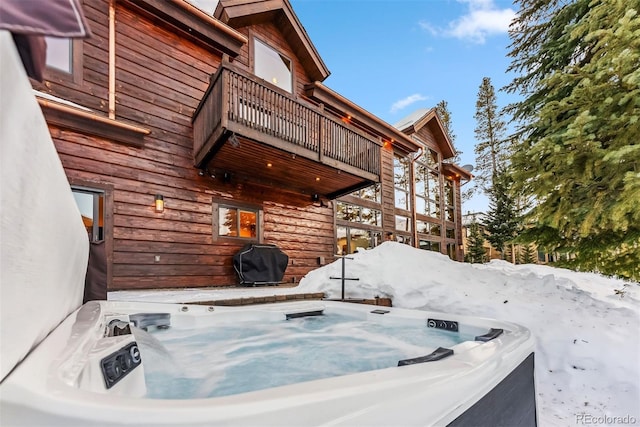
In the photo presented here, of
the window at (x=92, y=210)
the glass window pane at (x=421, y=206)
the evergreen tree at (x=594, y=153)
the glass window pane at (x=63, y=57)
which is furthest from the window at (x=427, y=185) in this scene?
the glass window pane at (x=63, y=57)

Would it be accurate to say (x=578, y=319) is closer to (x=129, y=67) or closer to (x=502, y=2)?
(x=129, y=67)

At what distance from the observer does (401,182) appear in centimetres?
1089

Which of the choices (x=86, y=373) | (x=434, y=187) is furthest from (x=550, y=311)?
(x=434, y=187)

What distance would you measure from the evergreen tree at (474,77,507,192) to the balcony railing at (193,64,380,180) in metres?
16.5

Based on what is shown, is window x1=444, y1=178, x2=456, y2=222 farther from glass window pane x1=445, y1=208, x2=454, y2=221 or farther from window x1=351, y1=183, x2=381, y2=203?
window x1=351, y1=183, x2=381, y2=203

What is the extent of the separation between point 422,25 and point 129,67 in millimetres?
8720

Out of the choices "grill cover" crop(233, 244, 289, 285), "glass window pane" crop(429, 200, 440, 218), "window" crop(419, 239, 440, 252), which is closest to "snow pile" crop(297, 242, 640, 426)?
"grill cover" crop(233, 244, 289, 285)

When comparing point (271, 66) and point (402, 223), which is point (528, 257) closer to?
point (402, 223)

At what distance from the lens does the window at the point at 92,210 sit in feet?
15.0

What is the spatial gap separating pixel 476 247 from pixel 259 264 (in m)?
12.3

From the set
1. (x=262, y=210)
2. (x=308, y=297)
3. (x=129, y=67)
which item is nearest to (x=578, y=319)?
(x=308, y=297)

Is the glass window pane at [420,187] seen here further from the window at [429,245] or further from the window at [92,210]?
the window at [92,210]

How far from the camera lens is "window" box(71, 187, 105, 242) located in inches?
180

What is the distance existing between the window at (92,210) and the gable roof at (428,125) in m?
9.53
